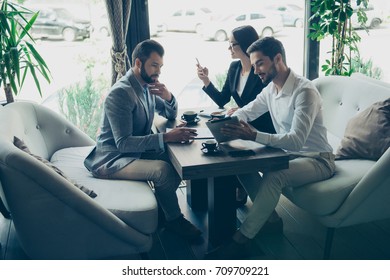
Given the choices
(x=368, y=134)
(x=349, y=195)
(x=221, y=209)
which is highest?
(x=368, y=134)

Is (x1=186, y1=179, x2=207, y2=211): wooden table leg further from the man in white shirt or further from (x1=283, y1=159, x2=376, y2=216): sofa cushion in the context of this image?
(x1=283, y1=159, x2=376, y2=216): sofa cushion

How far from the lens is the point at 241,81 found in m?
3.09

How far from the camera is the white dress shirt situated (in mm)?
2312

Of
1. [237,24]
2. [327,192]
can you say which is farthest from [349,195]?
[237,24]

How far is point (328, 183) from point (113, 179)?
1.14m

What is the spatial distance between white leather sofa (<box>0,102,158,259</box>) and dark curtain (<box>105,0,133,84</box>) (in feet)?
3.68

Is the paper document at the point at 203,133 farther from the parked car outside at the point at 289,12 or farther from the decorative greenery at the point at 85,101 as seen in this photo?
the parked car outside at the point at 289,12

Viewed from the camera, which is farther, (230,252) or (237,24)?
(237,24)

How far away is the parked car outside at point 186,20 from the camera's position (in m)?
3.67

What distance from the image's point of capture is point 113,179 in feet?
8.40

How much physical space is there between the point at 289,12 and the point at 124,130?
86.3 inches

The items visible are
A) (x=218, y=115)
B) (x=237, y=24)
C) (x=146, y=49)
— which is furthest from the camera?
(x=237, y=24)

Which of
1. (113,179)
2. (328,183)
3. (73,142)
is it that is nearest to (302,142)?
(328,183)

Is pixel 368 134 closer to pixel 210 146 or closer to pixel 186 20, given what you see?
pixel 210 146
